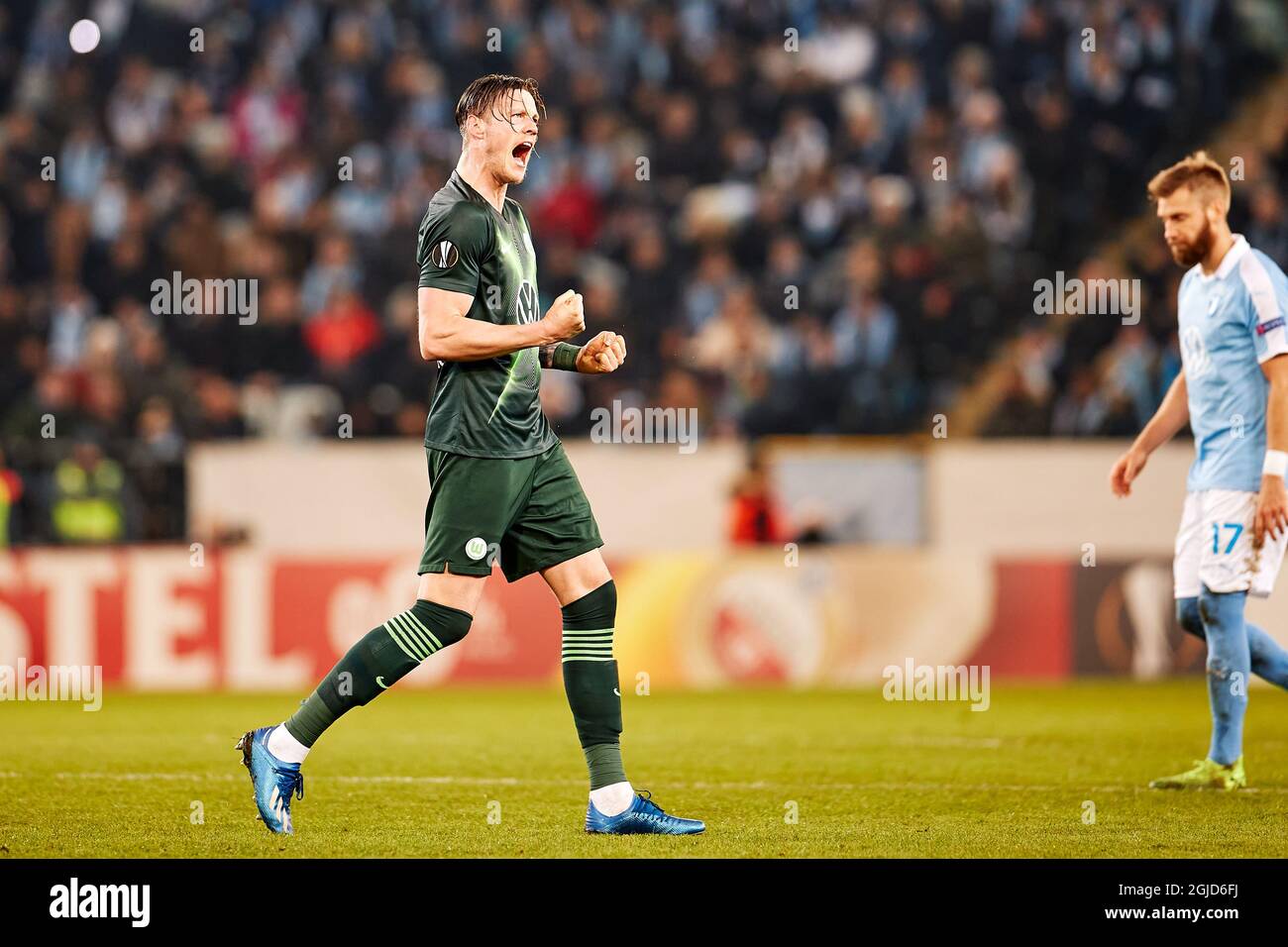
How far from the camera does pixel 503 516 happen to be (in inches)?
242

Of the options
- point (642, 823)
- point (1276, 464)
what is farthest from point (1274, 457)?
point (642, 823)

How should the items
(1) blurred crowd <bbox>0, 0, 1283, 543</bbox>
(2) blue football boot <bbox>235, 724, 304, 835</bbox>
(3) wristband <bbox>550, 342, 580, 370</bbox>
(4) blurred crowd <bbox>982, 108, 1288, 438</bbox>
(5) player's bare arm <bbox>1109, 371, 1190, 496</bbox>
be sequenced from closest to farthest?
1. (2) blue football boot <bbox>235, 724, 304, 835</bbox>
2. (3) wristband <bbox>550, 342, 580, 370</bbox>
3. (5) player's bare arm <bbox>1109, 371, 1190, 496</bbox>
4. (4) blurred crowd <bbox>982, 108, 1288, 438</bbox>
5. (1) blurred crowd <bbox>0, 0, 1283, 543</bbox>

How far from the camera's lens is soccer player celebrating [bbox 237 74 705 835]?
239 inches

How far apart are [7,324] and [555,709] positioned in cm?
760

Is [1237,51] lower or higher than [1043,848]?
higher

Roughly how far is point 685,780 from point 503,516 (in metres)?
2.15

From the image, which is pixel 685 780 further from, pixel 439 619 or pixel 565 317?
pixel 565 317

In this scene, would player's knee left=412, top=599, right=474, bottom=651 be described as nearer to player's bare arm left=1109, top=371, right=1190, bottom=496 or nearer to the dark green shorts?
the dark green shorts

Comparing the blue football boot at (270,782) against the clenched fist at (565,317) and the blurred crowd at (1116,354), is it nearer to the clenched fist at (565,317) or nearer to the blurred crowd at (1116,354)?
the clenched fist at (565,317)

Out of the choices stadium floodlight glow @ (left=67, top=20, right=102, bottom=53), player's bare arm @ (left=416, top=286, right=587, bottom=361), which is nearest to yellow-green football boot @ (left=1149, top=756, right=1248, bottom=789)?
player's bare arm @ (left=416, top=286, right=587, bottom=361)

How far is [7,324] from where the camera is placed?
16.7 meters
